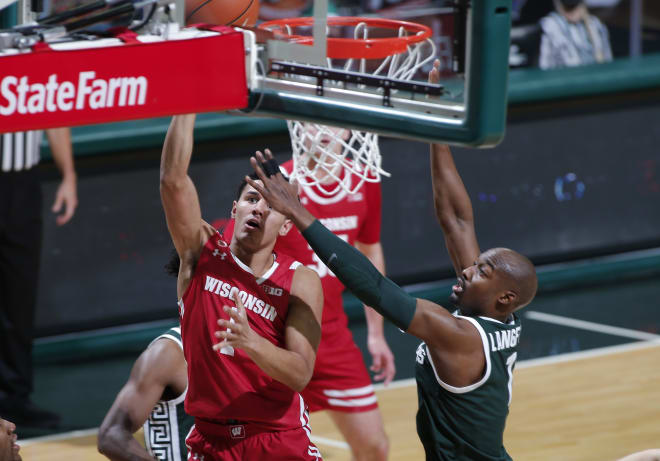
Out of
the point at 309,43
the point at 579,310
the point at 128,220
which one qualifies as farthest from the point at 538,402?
the point at 309,43

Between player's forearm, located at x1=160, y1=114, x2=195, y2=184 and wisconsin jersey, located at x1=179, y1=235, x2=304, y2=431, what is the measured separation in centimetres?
33

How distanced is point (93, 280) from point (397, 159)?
7.24 feet

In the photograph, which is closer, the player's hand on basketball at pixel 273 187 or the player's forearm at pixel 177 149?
the player's hand on basketball at pixel 273 187

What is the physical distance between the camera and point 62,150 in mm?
7109

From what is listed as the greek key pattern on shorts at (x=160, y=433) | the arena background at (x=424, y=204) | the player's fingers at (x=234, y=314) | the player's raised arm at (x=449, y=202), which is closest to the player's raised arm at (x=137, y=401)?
the greek key pattern on shorts at (x=160, y=433)

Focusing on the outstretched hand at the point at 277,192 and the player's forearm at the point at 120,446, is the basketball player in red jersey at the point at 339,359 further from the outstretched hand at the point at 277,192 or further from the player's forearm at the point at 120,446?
the outstretched hand at the point at 277,192

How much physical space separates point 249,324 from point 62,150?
130 inches

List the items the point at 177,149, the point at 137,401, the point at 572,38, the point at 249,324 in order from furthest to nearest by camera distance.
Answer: the point at 572,38, the point at 137,401, the point at 249,324, the point at 177,149

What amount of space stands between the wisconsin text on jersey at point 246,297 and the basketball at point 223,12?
3.01ft

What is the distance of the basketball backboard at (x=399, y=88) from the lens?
10.1 ft

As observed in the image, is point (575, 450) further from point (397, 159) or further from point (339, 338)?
point (397, 159)

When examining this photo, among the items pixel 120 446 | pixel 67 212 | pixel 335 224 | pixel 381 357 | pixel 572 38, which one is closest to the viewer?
pixel 120 446

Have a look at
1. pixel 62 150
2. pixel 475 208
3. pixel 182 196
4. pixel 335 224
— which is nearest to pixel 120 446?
pixel 182 196

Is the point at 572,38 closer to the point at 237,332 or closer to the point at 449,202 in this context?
the point at 449,202
